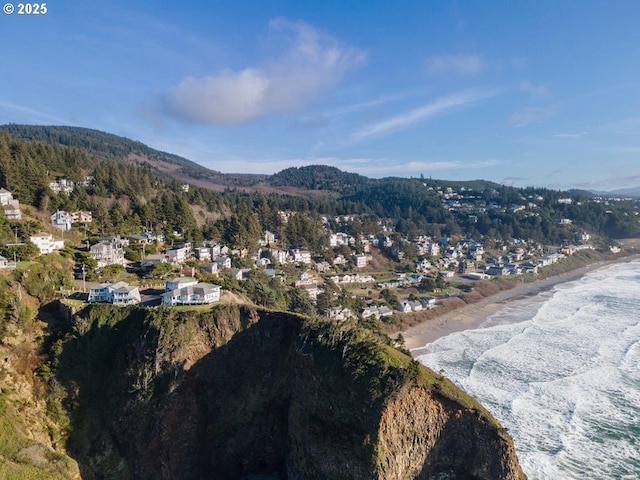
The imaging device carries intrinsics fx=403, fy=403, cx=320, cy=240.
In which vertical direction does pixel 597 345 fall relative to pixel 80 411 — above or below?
below

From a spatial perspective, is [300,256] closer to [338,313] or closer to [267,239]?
[267,239]

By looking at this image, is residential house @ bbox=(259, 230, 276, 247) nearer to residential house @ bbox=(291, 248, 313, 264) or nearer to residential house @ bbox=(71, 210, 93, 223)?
residential house @ bbox=(291, 248, 313, 264)

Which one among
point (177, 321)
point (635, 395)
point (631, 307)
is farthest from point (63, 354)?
point (631, 307)

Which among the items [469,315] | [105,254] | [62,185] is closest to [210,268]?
[105,254]

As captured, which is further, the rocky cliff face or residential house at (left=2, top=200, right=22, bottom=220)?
residential house at (left=2, top=200, right=22, bottom=220)

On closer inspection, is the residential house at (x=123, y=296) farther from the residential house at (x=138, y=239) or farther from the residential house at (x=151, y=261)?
the residential house at (x=138, y=239)

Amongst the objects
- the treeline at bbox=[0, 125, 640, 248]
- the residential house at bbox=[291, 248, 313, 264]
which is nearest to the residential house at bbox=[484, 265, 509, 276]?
the treeline at bbox=[0, 125, 640, 248]

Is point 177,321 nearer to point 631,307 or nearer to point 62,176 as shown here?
point 62,176
